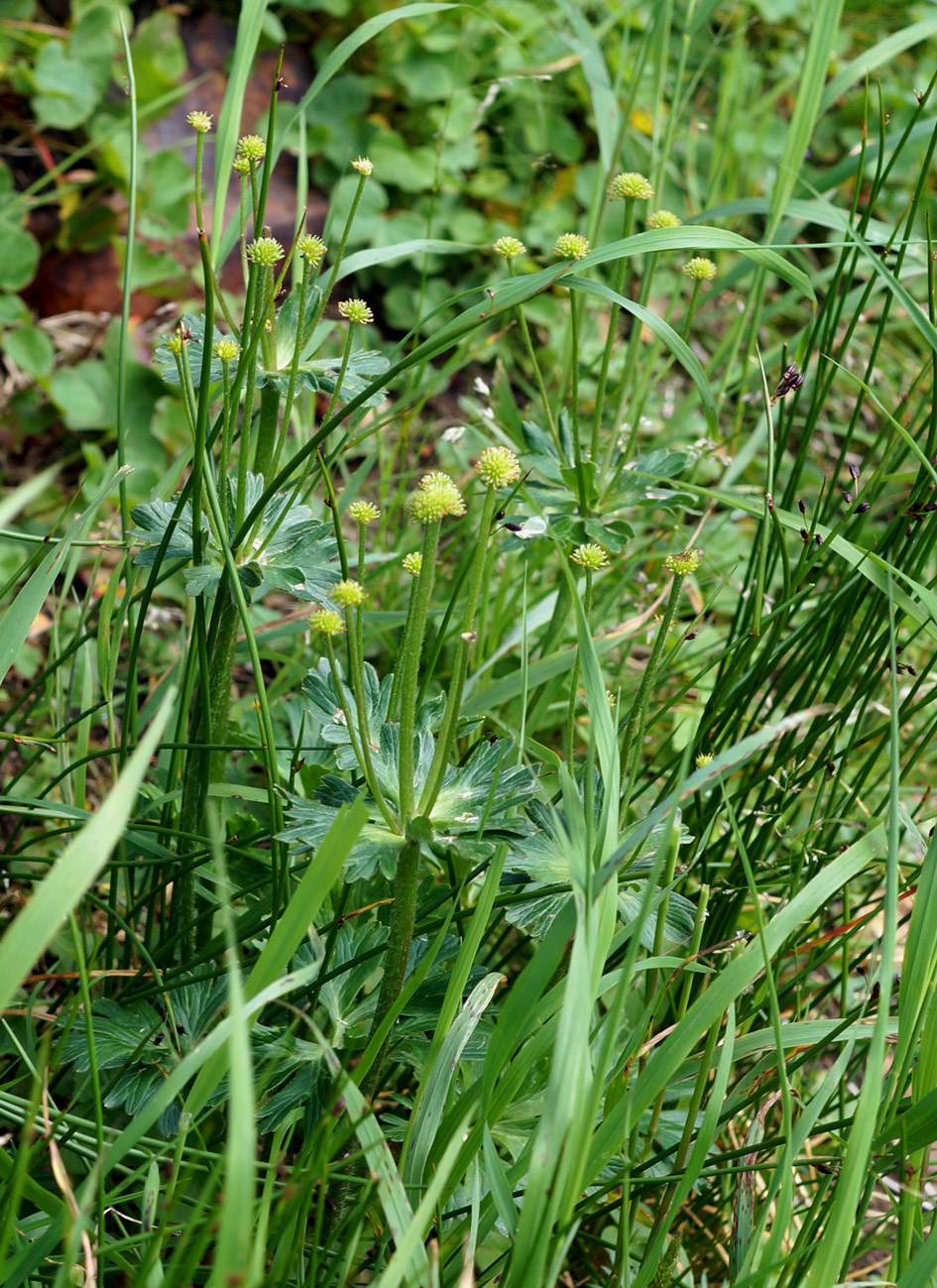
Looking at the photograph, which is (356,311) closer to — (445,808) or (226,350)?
(226,350)

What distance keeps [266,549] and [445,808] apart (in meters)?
0.32

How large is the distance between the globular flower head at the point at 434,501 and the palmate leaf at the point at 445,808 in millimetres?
217

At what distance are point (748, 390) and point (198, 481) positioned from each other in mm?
1669

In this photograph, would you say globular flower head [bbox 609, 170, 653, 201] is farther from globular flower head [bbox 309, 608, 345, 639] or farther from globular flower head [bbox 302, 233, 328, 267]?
globular flower head [bbox 309, 608, 345, 639]

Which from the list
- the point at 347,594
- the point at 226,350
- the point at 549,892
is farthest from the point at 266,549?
the point at 549,892

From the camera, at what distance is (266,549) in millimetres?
1079

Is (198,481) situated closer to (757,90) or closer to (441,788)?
(441,788)

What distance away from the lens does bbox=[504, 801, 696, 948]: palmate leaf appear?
97cm

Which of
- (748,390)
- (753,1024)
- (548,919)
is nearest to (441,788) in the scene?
(548,919)

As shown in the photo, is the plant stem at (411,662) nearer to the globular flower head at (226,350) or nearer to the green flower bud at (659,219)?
the globular flower head at (226,350)

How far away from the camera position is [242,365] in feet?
3.22

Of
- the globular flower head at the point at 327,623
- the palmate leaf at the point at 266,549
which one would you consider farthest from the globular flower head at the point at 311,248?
the globular flower head at the point at 327,623

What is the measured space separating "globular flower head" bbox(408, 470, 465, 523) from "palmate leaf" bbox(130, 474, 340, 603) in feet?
0.75

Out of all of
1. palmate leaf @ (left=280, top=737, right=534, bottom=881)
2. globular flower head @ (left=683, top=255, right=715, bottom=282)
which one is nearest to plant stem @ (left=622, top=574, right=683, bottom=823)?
palmate leaf @ (left=280, top=737, right=534, bottom=881)
